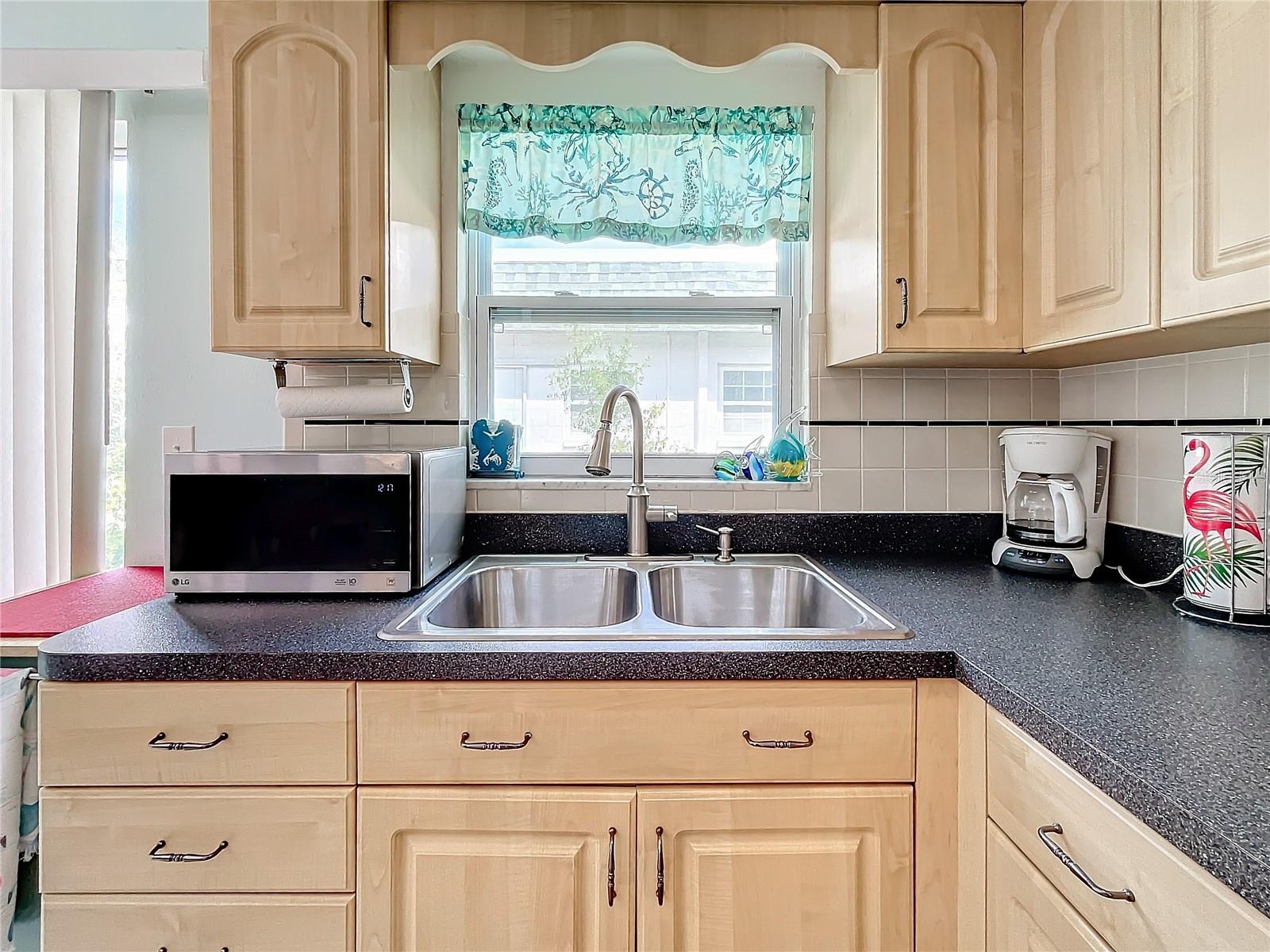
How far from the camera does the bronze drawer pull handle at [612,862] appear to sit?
110cm

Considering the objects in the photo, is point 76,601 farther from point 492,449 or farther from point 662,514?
point 662,514

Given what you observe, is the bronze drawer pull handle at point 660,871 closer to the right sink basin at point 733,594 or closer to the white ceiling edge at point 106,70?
the right sink basin at point 733,594

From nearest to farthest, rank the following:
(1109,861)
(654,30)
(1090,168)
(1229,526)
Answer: (1109,861), (1229,526), (1090,168), (654,30)

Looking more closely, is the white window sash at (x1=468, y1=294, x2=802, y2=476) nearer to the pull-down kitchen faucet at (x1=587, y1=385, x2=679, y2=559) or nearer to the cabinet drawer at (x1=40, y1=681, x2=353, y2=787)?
the pull-down kitchen faucet at (x1=587, y1=385, x2=679, y2=559)

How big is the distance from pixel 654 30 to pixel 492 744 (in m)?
1.47

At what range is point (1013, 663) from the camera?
1021 mm

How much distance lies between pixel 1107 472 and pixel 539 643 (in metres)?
1.33

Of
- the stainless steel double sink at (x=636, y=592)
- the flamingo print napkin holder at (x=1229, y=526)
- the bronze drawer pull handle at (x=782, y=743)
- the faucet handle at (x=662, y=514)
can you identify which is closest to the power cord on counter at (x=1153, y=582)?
the flamingo print napkin holder at (x=1229, y=526)

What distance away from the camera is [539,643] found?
44.4 inches

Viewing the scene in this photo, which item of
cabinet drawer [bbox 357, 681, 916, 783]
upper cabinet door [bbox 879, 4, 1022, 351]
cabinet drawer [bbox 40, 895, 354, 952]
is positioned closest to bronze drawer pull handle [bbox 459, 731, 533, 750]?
cabinet drawer [bbox 357, 681, 916, 783]

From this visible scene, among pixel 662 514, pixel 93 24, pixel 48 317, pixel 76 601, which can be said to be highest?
pixel 93 24

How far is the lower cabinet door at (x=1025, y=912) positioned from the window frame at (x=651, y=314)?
1224 mm

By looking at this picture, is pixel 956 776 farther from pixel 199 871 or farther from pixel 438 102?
pixel 438 102

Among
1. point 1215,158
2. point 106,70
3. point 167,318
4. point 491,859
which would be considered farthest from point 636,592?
point 106,70
